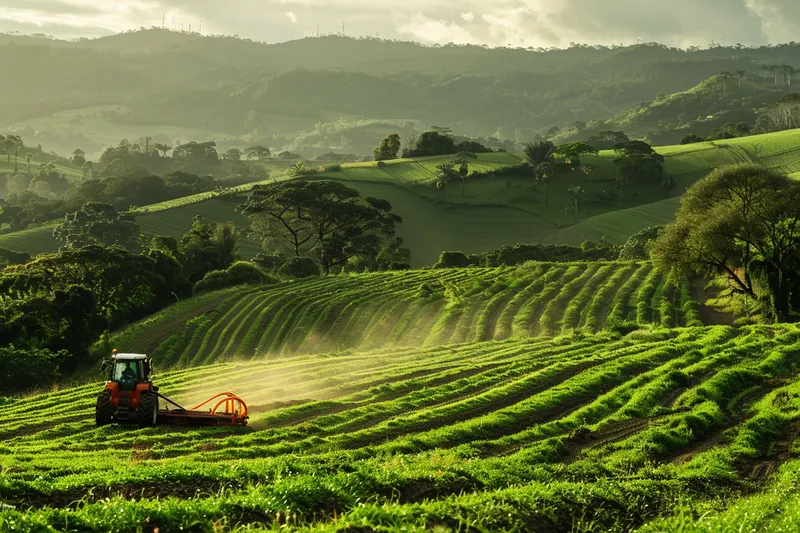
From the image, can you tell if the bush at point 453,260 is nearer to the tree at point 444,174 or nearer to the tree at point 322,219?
the tree at point 322,219

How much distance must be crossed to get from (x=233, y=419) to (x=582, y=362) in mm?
19656

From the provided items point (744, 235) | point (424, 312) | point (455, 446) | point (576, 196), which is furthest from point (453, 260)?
point (455, 446)

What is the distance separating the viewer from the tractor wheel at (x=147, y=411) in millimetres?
29172

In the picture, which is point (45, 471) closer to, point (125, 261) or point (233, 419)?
point (233, 419)

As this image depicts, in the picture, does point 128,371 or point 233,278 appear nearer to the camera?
point 128,371

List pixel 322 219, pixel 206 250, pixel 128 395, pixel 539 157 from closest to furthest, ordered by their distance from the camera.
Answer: pixel 128 395 < pixel 206 250 < pixel 322 219 < pixel 539 157

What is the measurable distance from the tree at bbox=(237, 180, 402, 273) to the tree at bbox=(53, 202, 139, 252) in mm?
40766

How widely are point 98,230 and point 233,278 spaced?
5924 centimetres

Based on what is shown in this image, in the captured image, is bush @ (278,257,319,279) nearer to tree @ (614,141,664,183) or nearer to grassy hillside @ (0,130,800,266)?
grassy hillside @ (0,130,800,266)

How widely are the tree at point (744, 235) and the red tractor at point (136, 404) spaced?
43416 mm

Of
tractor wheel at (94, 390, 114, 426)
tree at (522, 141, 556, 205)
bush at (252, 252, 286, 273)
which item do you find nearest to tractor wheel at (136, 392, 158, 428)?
tractor wheel at (94, 390, 114, 426)

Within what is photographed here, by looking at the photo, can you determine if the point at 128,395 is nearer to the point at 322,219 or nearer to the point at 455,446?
the point at 455,446

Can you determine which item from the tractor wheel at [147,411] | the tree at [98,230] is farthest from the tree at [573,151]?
the tractor wheel at [147,411]

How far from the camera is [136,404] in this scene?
96.5ft
